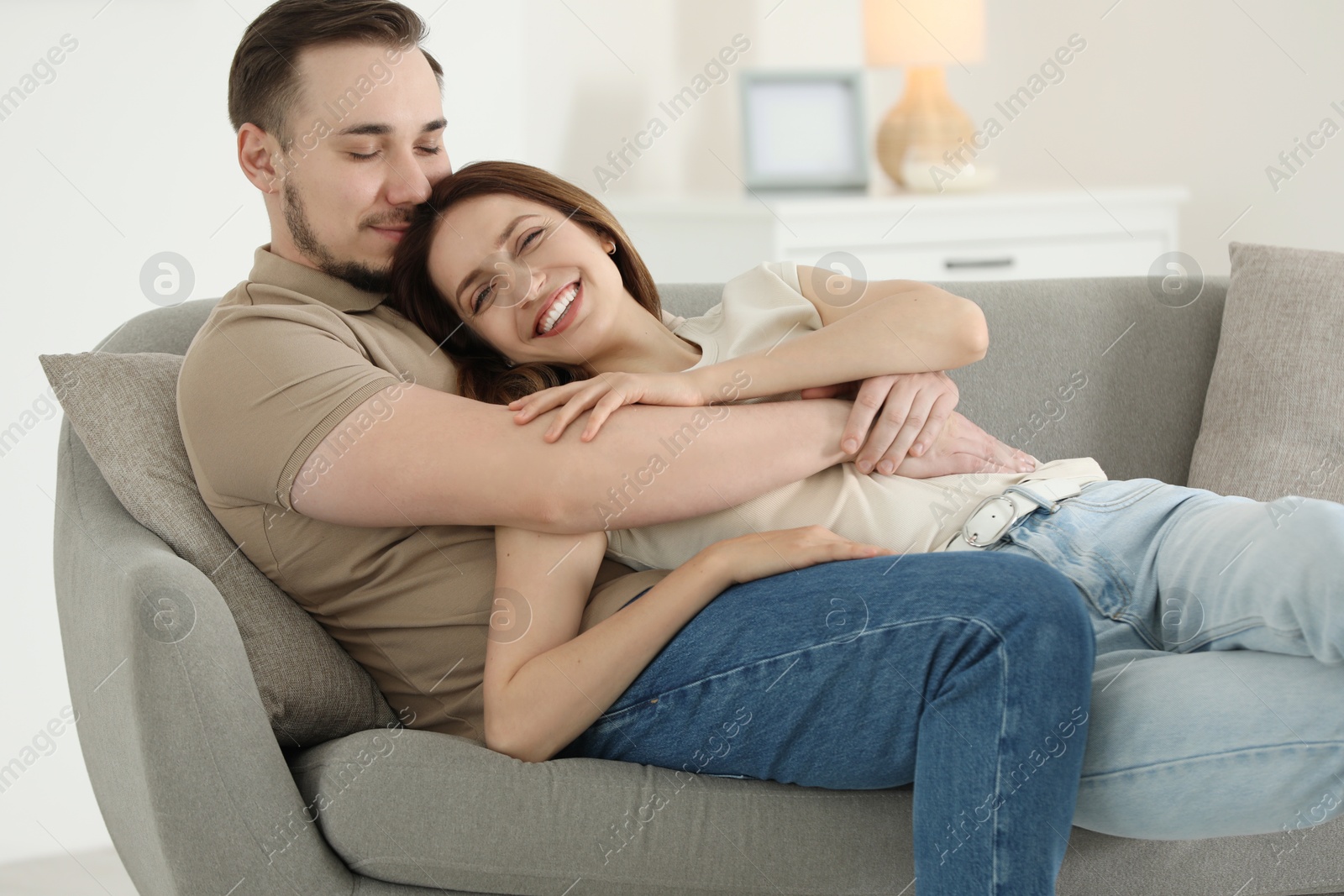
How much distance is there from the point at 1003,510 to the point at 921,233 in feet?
5.82

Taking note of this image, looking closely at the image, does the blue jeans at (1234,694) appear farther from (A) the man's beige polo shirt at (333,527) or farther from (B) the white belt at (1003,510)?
(A) the man's beige polo shirt at (333,527)

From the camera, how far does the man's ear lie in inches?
55.2

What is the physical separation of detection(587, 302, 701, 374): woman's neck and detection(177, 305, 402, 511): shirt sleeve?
33 cm

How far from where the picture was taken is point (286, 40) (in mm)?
1372

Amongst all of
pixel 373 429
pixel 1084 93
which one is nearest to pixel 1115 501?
pixel 373 429

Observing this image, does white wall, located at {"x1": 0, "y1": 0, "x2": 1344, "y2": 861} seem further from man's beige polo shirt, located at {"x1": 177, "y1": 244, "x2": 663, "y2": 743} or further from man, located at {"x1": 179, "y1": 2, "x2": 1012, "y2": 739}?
man's beige polo shirt, located at {"x1": 177, "y1": 244, "x2": 663, "y2": 743}

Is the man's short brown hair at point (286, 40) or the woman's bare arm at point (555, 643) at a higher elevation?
the man's short brown hair at point (286, 40)

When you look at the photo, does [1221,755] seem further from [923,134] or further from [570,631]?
[923,134]

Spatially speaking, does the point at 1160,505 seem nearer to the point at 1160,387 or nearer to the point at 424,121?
the point at 1160,387

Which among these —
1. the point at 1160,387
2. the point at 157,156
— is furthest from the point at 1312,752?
the point at 157,156

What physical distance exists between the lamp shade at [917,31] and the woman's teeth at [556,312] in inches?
77.7

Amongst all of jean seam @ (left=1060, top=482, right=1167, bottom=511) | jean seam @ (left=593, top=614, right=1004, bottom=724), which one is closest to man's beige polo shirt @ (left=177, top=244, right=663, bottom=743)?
jean seam @ (left=593, top=614, right=1004, bottom=724)

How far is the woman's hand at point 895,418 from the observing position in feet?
4.10

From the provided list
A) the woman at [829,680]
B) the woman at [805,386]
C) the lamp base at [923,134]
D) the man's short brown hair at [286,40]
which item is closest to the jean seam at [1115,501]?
the woman at [805,386]
